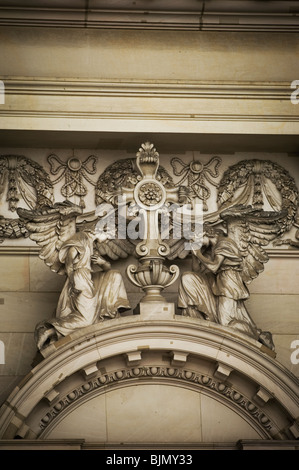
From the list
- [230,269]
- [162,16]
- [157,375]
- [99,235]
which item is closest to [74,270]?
[99,235]

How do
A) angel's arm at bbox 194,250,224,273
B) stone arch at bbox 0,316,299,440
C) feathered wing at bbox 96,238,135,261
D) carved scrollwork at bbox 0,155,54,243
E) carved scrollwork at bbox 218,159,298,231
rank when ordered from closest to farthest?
stone arch at bbox 0,316,299,440
angel's arm at bbox 194,250,224,273
feathered wing at bbox 96,238,135,261
carved scrollwork at bbox 0,155,54,243
carved scrollwork at bbox 218,159,298,231

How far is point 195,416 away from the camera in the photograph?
690 inches

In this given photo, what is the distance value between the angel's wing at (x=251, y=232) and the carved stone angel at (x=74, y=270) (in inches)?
54.8

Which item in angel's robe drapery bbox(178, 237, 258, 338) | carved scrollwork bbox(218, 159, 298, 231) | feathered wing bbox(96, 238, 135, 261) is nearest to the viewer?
angel's robe drapery bbox(178, 237, 258, 338)

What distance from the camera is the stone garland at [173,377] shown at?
17.4 metres

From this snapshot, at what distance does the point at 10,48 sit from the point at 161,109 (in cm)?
183

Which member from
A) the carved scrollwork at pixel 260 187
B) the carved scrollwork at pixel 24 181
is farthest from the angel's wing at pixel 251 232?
the carved scrollwork at pixel 24 181

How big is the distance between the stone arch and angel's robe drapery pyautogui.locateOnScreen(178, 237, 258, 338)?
0.39 metres

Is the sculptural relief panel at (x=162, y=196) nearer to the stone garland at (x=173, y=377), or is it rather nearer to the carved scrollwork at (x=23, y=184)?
the carved scrollwork at (x=23, y=184)

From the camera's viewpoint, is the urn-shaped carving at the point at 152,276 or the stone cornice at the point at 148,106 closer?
the urn-shaped carving at the point at 152,276

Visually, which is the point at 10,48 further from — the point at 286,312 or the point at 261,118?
the point at 286,312

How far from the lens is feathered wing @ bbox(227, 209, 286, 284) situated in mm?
18141

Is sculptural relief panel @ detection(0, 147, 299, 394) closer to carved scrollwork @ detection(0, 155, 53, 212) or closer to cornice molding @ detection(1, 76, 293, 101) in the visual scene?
carved scrollwork @ detection(0, 155, 53, 212)

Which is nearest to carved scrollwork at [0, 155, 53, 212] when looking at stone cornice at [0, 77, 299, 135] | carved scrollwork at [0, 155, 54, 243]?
carved scrollwork at [0, 155, 54, 243]
